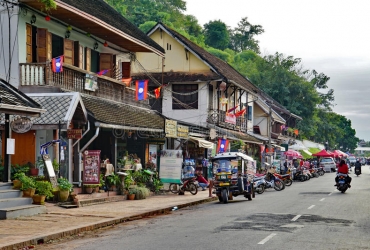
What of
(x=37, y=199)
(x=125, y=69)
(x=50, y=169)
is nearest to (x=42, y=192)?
(x=37, y=199)

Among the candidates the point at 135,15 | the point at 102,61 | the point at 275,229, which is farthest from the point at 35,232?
the point at 135,15

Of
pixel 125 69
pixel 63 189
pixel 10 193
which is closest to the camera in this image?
pixel 10 193

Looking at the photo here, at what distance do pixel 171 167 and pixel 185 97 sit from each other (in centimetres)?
1360

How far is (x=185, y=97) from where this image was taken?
41.5 meters

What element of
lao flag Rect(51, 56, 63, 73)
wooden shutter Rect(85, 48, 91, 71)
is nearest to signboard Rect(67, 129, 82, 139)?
lao flag Rect(51, 56, 63, 73)

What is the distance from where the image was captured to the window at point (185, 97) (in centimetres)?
4131

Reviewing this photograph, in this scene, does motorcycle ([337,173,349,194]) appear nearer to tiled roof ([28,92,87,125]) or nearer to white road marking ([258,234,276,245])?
tiled roof ([28,92,87,125])

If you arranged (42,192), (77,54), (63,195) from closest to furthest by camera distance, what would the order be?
(42,192), (63,195), (77,54)

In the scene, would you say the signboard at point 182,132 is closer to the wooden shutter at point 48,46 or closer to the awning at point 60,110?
the awning at point 60,110

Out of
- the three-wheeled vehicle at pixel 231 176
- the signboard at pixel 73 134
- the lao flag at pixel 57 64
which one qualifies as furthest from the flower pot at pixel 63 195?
the three-wheeled vehicle at pixel 231 176

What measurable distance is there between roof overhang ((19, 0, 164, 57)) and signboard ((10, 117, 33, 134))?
4.03m

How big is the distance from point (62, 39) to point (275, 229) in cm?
1316

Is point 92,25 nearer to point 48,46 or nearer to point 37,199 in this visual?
point 48,46

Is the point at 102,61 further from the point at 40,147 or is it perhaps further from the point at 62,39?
the point at 40,147
